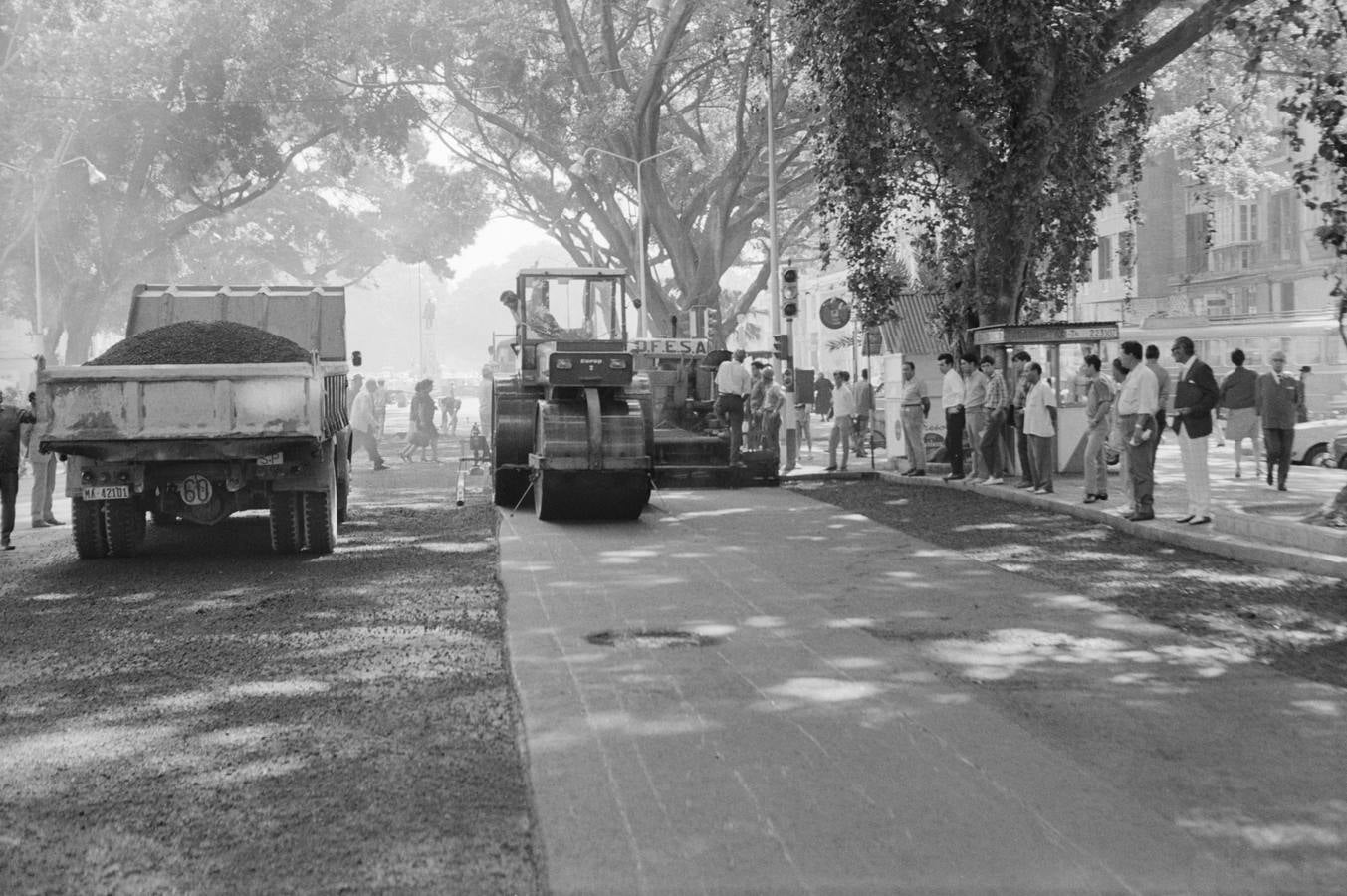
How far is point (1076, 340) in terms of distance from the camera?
19.8m

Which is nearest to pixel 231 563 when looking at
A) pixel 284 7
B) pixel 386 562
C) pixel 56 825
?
pixel 386 562

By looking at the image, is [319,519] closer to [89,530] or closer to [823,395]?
[89,530]

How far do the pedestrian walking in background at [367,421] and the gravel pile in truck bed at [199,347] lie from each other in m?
12.8

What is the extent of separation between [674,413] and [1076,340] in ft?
24.8

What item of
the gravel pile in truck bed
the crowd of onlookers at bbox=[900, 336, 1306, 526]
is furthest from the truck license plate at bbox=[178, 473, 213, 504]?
the crowd of onlookers at bbox=[900, 336, 1306, 526]

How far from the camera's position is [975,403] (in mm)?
20141

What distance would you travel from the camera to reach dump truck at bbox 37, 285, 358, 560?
12.6m

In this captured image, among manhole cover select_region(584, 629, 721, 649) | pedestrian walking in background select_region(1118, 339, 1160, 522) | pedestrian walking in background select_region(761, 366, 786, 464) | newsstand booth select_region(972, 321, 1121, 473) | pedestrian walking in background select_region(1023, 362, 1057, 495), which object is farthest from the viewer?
pedestrian walking in background select_region(761, 366, 786, 464)

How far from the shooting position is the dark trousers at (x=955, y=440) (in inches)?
828

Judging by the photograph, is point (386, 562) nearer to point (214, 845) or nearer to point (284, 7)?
point (214, 845)

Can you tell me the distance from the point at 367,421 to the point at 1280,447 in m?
15.5

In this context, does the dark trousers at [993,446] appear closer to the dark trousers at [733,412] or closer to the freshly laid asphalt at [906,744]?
the dark trousers at [733,412]

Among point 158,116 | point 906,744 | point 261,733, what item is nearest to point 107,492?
point 261,733

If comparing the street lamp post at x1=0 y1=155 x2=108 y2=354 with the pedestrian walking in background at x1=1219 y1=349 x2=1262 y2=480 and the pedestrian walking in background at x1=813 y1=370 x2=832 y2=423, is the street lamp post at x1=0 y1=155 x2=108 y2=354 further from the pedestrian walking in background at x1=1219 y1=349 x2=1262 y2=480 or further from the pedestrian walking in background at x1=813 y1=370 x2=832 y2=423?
the pedestrian walking in background at x1=1219 y1=349 x2=1262 y2=480
